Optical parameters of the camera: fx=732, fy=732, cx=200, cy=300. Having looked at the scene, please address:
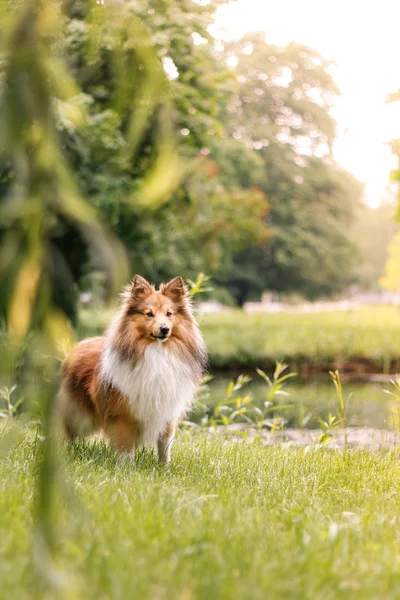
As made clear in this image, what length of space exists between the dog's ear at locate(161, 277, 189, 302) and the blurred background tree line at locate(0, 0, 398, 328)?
796 mm

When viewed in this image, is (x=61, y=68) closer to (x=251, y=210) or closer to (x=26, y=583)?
(x=26, y=583)

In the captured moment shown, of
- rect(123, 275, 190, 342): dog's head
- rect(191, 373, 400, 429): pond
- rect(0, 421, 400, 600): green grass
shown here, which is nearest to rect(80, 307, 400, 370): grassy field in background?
rect(191, 373, 400, 429): pond

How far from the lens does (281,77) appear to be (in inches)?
1243

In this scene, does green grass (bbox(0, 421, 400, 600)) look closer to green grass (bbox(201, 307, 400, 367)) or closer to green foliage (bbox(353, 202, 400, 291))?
green grass (bbox(201, 307, 400, 367))

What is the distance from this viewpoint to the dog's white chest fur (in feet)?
15.5

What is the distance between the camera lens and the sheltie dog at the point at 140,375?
4.73 m

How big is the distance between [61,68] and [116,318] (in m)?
3.63

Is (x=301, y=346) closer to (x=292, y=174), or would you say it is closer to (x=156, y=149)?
(x=156, y=149)

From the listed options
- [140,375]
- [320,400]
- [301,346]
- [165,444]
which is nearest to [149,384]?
[140,375]

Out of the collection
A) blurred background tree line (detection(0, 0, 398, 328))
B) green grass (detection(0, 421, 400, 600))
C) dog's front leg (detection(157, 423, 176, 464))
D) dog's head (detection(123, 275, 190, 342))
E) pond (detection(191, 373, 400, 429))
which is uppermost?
blurred background tree line (detection(0, 0, 398, 328))

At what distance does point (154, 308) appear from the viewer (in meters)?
4.81

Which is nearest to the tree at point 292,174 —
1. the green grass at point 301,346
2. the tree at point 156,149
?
the tree at point 156,149

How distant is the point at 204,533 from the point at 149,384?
2.22m

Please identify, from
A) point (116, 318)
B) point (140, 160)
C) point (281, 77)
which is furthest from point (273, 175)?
point (116, 318)
